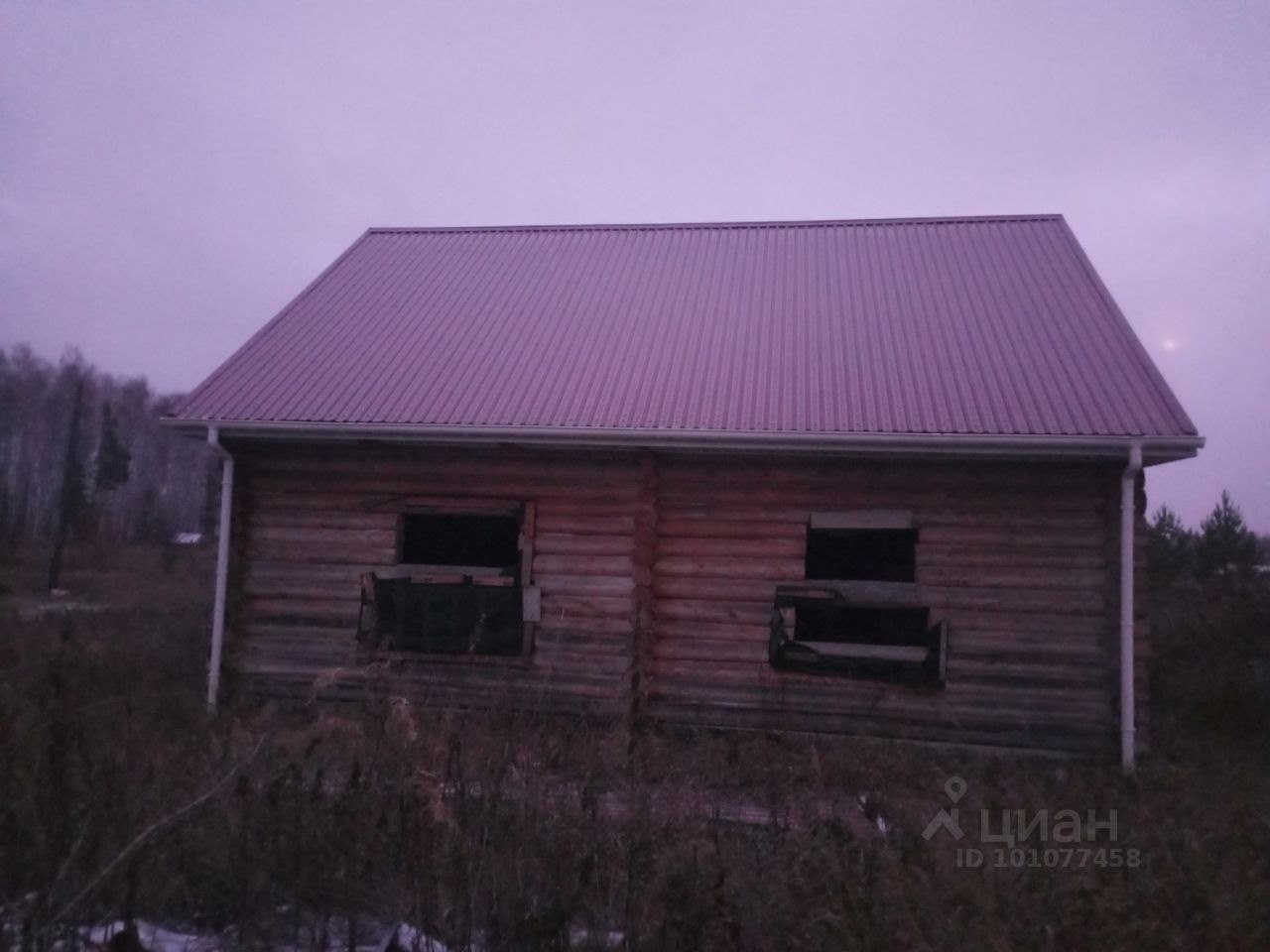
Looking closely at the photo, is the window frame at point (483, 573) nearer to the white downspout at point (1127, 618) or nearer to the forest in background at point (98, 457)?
the white downspout at point (1127, 618)

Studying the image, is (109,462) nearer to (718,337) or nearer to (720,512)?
(718,337)

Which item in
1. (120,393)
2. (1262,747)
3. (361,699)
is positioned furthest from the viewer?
(120,393)

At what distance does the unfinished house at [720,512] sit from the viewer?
902 cm

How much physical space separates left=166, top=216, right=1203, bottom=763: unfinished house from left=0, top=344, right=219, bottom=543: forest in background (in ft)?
118

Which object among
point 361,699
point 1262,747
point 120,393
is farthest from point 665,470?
point 120,393

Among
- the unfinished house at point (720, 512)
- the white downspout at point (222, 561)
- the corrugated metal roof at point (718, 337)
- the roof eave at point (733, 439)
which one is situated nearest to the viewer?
the roof eave at point (733, 439)

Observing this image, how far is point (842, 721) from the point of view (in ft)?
30.4

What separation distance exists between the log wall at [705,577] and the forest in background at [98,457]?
35942mm

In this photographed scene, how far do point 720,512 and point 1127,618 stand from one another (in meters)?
3.87

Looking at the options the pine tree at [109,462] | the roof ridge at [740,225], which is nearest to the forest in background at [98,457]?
the pine tree at [109,462]

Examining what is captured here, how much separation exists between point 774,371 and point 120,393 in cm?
6579

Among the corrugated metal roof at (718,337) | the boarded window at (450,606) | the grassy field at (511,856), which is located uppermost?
the corrugated metal roof at (718,337)

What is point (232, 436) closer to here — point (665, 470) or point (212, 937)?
point (665, 470)

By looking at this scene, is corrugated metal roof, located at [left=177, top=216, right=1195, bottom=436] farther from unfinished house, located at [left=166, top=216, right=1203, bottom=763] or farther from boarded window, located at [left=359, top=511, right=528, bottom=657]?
boarded window, located at [left=359, top=511, right=528, bottom=657]
